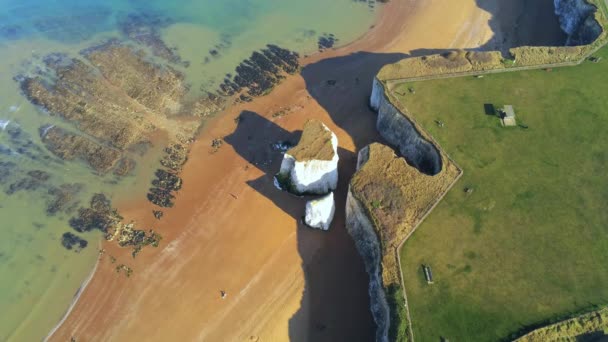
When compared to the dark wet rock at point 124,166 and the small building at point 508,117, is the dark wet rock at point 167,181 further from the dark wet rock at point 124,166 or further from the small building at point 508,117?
the small building at point 508,117

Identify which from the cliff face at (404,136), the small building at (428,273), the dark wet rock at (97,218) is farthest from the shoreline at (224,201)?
the small building at (428,273)

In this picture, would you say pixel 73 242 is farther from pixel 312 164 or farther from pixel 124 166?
pixel 312 164

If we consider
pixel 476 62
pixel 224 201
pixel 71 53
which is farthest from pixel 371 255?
pixel 71 53

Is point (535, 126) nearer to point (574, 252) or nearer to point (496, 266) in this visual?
point (574, 252)

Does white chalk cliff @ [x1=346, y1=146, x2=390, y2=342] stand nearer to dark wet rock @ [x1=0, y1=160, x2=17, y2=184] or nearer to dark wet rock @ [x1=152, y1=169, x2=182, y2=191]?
dark wet rock @ [x1=152, y1=169, x2=182, y2=191]

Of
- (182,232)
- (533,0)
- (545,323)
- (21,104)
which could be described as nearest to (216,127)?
(182,232)

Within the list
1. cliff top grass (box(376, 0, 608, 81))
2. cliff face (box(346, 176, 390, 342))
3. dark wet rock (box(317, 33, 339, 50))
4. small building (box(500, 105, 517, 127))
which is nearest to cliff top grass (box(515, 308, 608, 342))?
cliff face (box(346, 176, 390, 342))
